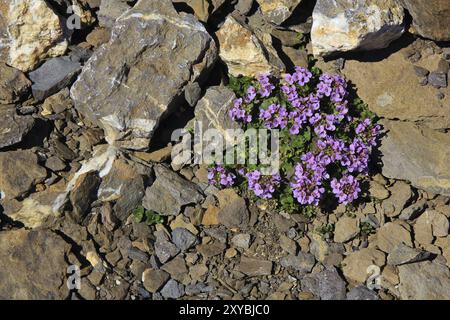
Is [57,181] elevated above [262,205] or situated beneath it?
elevated above

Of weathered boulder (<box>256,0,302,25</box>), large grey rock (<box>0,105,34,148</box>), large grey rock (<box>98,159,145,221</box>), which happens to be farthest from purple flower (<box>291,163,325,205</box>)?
large grey rock (<box>0,105,34,148</box>)

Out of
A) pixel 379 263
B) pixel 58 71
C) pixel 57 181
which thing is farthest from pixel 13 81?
pixel 379 263

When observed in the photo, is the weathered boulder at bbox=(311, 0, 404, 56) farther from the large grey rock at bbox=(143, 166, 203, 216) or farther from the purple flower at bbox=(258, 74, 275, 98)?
the large grey rock at bbox=(143, 166, 203, 216)

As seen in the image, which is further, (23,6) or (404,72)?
(404,72)

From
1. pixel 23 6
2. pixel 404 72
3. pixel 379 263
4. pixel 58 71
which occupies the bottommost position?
pixel 379 263

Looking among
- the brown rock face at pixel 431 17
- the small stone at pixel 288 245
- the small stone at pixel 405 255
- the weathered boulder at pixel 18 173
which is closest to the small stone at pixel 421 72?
the brown rock face at pixel 431 17

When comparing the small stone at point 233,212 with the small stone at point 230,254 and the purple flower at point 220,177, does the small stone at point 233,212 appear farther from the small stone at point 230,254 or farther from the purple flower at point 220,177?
the small stone at point 230,254

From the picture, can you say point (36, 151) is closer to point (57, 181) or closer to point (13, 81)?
point (57, 181)
